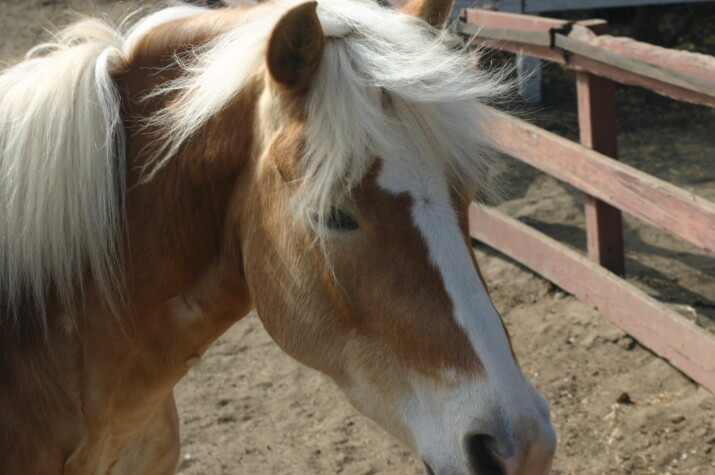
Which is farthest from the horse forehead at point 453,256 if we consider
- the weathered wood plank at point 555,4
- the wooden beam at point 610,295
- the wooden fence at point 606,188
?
the weathered wood plank at point 555,4

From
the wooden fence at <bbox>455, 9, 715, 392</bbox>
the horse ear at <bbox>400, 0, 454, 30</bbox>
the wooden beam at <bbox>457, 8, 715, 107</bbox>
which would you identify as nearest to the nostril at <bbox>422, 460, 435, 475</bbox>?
the horse ear at <bbox>400, 0, 454, 30</bbox>

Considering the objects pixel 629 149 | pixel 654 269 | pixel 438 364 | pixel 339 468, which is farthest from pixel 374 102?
pixel 629 149

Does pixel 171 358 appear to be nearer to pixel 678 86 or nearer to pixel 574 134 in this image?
pixel 678 86

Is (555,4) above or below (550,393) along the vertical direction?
above

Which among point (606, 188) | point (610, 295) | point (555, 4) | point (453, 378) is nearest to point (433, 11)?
point (453, 378)

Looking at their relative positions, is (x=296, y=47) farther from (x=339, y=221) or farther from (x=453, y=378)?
(x=453, y=378)

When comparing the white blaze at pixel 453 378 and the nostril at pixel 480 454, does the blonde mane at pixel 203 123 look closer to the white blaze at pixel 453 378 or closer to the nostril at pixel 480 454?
the white blaze at pixel 453 378

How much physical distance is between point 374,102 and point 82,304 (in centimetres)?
86

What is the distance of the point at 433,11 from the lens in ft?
7.01

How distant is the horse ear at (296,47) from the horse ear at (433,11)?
16.2 inches

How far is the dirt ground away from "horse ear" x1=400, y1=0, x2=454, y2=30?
0.91 meters

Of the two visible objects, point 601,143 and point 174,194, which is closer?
point 174,194

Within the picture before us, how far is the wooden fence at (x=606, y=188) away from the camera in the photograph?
12.2 ft

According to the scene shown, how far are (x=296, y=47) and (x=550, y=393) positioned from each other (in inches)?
102
